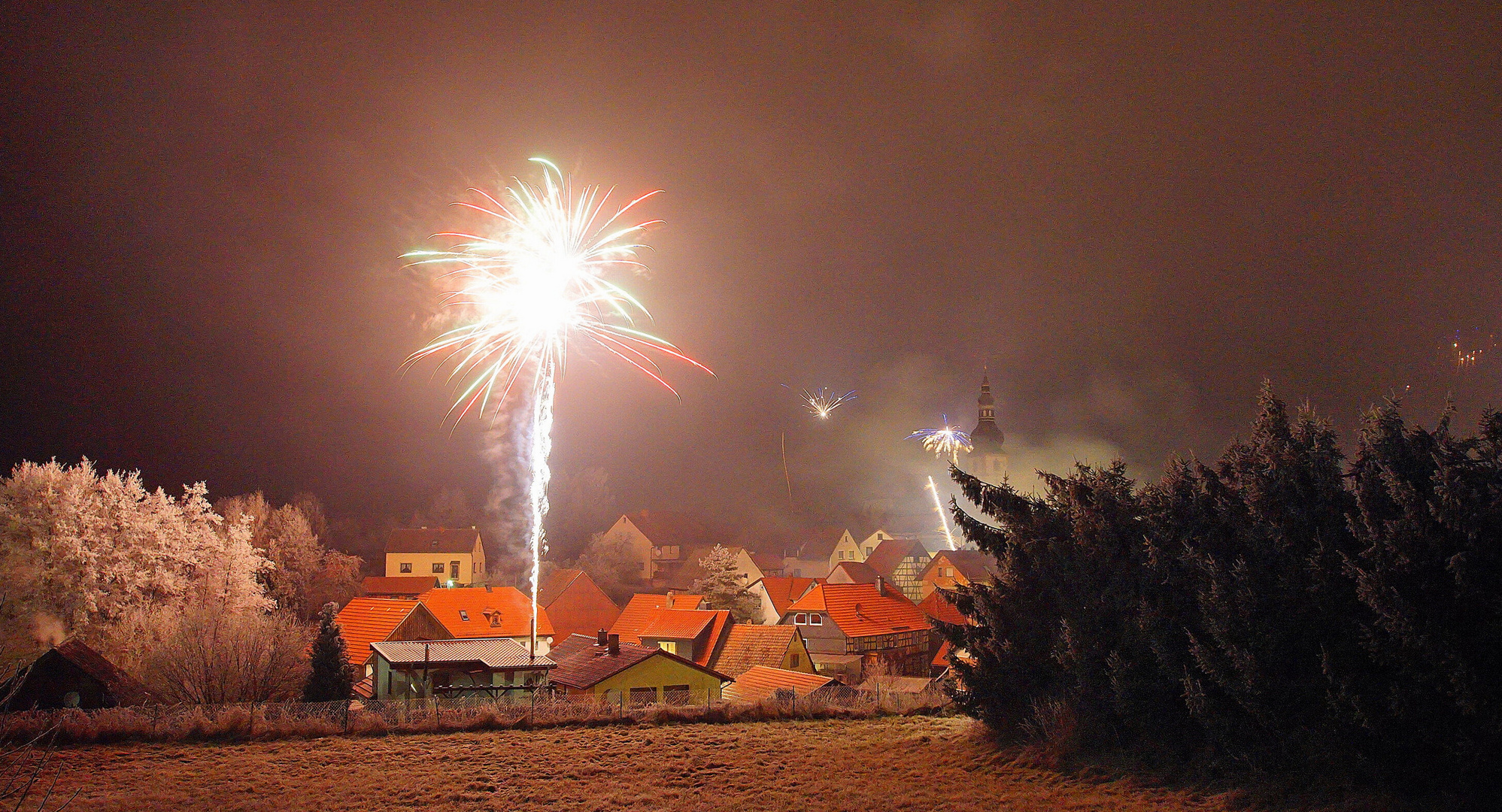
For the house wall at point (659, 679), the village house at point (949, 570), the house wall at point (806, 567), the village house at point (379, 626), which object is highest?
the house wall at point (806, 567)

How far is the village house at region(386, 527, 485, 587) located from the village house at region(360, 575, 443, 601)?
3.79 meters

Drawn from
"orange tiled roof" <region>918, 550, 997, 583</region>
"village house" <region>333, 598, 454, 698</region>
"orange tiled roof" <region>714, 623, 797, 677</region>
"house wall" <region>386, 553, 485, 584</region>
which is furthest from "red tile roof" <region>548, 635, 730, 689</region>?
"orange tiled roof" <region>918, 550, 997, 583</region>

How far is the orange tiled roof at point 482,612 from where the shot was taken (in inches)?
1469

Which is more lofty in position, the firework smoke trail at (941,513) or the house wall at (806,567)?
the firework smoke trail at (941,513)

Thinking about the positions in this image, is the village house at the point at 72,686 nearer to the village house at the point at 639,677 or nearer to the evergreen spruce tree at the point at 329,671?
the evergreen spruce tree at the point at 329,671

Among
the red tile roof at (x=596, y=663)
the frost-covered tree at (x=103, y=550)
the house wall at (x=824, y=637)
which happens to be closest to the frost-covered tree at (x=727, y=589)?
the house wall at (x=824, y=637)

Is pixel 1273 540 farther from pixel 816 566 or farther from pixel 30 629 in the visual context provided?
pixel 816 566

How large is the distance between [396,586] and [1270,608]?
169ft

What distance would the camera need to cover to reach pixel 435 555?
6197 centimetres

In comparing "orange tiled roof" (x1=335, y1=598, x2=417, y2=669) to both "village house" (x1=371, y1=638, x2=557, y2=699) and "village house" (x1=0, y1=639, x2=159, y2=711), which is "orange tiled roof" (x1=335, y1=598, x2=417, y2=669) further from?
"village house" (x1=0, y1=639, x2=159, y2=711)

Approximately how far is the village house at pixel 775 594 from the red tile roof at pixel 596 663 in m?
17.5

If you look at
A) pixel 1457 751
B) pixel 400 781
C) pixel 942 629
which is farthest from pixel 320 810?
pixel 1457 751

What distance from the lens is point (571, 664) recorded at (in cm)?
3050

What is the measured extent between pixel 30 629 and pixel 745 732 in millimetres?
25389
